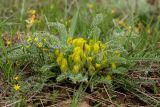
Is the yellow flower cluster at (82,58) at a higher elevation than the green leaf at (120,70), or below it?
higher

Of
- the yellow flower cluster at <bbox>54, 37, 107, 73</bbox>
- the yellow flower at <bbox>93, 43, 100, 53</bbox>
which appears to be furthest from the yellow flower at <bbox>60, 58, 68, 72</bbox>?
the yellow flower at <bbox>93, 43, 100, 53</bbox>

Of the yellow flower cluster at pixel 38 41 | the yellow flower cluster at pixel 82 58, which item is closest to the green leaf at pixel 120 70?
the yellow flower cluster at pixel 82 58

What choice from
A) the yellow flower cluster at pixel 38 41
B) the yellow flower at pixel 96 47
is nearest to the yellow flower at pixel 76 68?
the yellow flower at pixel 96 47

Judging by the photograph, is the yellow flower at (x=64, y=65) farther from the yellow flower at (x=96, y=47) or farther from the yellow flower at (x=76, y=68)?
the yellow flower at (x=96, y=47)

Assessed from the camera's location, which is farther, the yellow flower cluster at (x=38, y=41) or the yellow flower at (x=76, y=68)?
the yellow flower cluster at (x=38, y=41)

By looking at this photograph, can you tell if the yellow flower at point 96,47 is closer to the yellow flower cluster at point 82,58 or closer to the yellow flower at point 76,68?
the yellow flower cluster at point 82,58

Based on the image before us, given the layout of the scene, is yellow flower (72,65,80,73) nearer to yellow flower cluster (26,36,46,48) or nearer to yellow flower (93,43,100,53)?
yellow flower (93,43,100,53)

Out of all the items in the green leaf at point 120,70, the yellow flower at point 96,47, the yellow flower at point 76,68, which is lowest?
the green leaf at point 120,70

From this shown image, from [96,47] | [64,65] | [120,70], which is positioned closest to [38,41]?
[64,65]

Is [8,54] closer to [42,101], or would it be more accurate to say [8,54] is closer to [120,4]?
[42,101]
